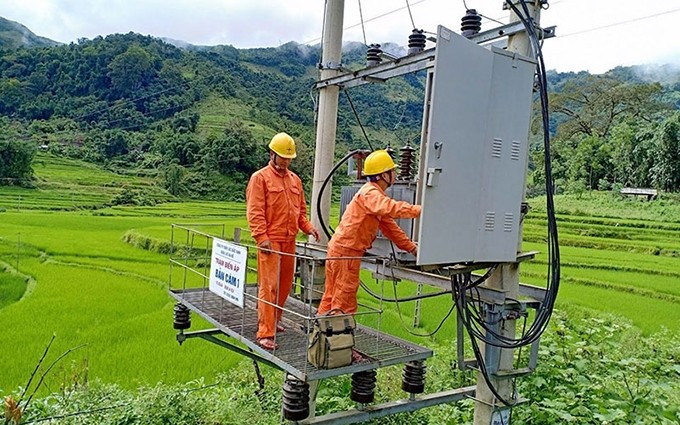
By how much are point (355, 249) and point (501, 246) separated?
0.96m

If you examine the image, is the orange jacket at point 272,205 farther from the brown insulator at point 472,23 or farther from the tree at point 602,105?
the tree at point 602,105

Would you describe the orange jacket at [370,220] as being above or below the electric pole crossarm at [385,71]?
below

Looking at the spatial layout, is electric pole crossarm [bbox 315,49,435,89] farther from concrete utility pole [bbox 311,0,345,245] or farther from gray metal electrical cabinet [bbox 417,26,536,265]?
gray metal electrical cabinet [bbox 417,26,536,265]

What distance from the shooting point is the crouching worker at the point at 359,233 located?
11.3ft

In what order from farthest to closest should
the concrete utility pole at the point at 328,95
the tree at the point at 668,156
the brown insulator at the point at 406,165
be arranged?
the tree at the point at 668,156 → the concrete utility pole at the point at 328,95 → the brown insulator at the point at 406,165

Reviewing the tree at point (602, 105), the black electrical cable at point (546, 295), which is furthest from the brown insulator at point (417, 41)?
the tree at point (602, 105)

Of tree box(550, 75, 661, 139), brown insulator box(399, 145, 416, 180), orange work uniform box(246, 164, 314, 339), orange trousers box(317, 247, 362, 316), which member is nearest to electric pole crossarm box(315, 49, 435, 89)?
brown insulator box(399, 145, 416, 180)

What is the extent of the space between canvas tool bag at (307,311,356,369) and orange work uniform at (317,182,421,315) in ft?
1.78

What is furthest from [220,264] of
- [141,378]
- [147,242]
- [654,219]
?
[654,219]

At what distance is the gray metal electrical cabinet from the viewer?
291cm

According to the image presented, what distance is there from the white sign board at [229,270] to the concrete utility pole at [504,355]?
5.61 feet

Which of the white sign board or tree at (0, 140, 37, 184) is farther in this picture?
tree at (0, 140, 37, 184)

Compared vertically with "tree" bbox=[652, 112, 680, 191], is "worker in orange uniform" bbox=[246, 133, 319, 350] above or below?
below

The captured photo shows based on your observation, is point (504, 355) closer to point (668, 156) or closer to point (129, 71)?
point (668, 156)
